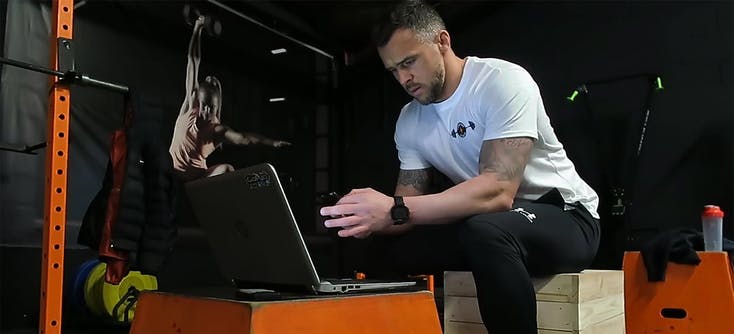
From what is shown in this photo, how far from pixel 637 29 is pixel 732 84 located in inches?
21.9

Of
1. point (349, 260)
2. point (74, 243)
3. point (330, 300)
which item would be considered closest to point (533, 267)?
point (330, 300)

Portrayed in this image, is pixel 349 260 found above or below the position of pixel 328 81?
below

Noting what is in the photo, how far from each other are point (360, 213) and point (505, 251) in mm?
303

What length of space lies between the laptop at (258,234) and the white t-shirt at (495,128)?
18.8 inches

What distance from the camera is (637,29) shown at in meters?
3.38

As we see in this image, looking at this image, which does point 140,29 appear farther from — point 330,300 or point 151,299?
point 330,300

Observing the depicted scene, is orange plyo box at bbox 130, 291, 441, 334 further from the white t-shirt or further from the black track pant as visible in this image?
the white t-shirt

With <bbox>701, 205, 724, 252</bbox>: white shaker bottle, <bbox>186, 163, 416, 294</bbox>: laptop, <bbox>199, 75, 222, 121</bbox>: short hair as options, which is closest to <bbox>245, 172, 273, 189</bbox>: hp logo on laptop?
<bbox>186, 163, 416, 294</bbox>: laptop

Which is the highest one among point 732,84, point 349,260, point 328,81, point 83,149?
point 328,81

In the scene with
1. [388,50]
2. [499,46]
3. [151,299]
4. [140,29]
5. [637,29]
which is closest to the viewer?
[151,299]

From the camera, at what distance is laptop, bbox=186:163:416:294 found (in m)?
1.07

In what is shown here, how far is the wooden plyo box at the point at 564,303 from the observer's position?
1.39 m

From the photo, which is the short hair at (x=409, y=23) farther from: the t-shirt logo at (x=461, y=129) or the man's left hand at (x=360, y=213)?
the man's left hand at (x=360, y=213)

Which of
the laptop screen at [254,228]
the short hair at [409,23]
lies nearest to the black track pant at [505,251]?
the laptop screen at [254,228]
